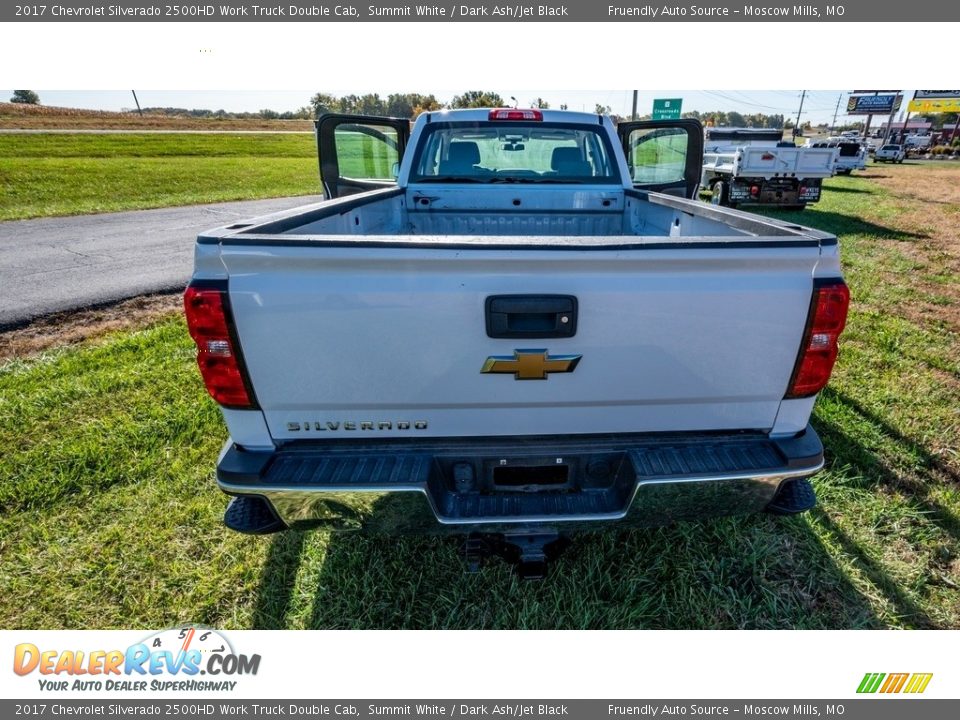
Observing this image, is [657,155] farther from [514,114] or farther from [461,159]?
[461,159]

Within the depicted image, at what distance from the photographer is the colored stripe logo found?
2150 millimetres

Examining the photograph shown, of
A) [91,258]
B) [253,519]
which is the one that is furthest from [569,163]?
[91,258]

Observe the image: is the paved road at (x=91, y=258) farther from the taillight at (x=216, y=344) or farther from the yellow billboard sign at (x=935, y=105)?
the yellow billboard sign at (x=935, y=105)

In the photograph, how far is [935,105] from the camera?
60438 millimetres

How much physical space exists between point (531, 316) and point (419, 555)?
158 cm

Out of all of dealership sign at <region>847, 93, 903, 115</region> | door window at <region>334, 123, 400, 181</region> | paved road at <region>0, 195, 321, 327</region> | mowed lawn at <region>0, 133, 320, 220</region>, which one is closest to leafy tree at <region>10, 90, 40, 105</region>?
mowed lawn at <region>0, 133, 320, 220</region>

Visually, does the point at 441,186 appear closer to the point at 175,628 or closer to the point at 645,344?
the point at 645,344

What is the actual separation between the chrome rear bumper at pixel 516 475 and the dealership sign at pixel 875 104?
77.6 metres

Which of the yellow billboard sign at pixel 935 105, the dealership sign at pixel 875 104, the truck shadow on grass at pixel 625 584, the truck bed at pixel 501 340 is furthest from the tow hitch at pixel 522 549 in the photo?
the yellow billboard sign at pixel 935 105

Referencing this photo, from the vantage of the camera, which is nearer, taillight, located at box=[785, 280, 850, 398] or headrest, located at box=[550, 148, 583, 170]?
taillight, located at box=[785, 280, 850, 398]

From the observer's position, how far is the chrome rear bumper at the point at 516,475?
1.89 meters

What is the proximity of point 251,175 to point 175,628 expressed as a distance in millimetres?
25283

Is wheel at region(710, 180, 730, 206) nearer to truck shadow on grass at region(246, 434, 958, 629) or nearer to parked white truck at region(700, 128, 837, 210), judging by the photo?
parked white truck at region(700, 128, 837, 210)

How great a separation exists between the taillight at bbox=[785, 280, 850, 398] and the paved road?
25.0ft
